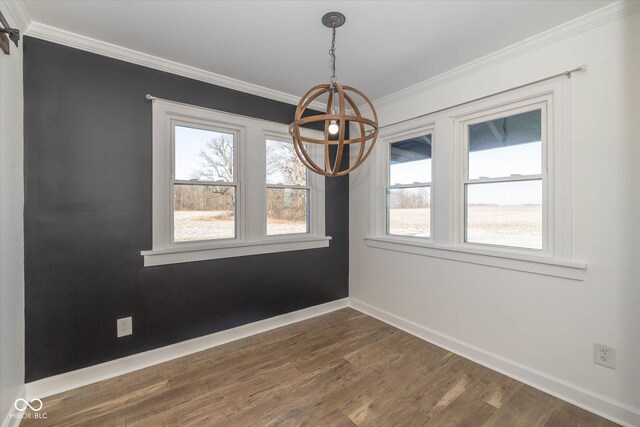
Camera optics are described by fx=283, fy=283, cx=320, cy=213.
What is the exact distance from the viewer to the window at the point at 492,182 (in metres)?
2.00

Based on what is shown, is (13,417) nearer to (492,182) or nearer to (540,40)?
(492,182)

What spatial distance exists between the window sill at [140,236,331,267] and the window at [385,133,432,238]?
865mm

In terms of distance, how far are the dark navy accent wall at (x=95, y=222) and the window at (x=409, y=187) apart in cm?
194

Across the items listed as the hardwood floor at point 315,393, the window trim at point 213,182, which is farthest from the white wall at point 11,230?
the window trim at point 213,182

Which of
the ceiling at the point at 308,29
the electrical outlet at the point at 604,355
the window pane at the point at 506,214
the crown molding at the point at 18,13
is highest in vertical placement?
the ceiling at the point at 308,29

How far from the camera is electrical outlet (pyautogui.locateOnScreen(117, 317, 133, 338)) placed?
2.24 m

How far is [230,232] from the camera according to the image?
286 cm

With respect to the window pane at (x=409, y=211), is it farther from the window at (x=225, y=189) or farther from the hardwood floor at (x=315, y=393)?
the hardwood floor at (x=315, y=393)

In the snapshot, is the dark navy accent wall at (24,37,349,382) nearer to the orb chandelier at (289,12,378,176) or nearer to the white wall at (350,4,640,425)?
the orb chandelier at (289,12,378,176)

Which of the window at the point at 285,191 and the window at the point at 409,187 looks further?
the window at the point at 285,191

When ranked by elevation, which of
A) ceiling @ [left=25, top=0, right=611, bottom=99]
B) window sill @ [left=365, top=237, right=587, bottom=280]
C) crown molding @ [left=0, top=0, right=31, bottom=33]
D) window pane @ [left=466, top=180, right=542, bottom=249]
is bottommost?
window sill @ [left=365, top=237, right=587, bottom=280]

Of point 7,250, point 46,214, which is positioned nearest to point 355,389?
point 7,250

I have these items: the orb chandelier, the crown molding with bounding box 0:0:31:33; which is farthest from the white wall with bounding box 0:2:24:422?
the orb chandelier

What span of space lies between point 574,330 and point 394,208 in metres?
1.84
